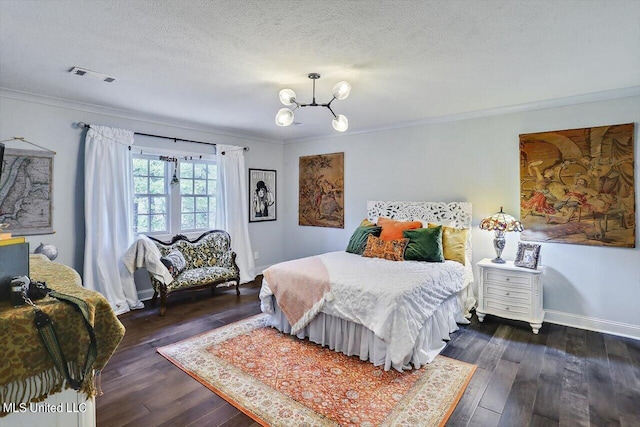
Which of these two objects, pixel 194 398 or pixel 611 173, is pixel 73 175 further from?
pixel 611 173

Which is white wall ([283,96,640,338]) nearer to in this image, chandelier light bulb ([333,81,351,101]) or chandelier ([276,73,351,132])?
chandelier ([276,73,351,132])

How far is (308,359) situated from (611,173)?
136 inches

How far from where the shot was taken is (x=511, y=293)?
11.4 ft

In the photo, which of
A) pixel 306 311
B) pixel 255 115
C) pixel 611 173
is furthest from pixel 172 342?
pixel 611 173

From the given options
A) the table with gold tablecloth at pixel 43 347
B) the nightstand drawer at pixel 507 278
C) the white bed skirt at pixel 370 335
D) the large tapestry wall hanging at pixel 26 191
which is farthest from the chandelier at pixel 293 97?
the large tapestry wall hanging at pixel 26 191

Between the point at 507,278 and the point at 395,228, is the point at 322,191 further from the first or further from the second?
the point at 507,278

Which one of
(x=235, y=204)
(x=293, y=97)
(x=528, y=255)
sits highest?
(x=293, y=97)

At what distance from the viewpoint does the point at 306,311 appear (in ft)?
10.0

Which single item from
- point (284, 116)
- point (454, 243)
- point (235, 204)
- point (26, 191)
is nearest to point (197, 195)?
point (235, 204)

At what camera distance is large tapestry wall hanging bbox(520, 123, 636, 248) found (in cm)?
321

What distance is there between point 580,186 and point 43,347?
433cm

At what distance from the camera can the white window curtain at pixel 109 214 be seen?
12.4 ft

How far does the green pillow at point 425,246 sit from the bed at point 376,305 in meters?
0.10

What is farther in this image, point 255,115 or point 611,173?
point 255,115
